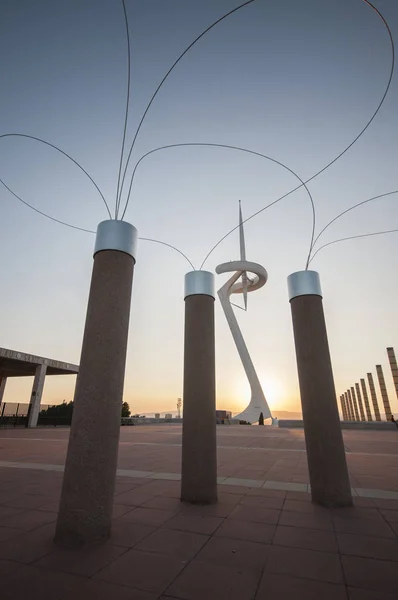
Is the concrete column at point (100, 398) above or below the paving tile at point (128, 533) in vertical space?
above

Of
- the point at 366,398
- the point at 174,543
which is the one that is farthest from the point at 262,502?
the point at 366,398

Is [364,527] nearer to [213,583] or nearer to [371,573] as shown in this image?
[371,573]

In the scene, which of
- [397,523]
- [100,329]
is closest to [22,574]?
[100,329]

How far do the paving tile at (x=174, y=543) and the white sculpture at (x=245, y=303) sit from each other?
128 ft

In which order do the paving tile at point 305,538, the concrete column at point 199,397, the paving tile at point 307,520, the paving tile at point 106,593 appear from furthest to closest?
the concrete column at point 199,397
the paving tile at point 307,520
the paving tile at point 305,538
the paving tile at point 106,593

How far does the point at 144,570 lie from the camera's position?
2955 mm

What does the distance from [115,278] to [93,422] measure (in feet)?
6.10

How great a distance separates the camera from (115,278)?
4398 millimetres

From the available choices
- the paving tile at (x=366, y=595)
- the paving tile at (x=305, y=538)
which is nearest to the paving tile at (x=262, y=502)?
the paving tile at (x=305, y=538)

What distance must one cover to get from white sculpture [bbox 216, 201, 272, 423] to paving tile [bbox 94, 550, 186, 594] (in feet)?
130

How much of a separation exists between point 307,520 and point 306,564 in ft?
4.66

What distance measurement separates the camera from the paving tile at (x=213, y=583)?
258 cm

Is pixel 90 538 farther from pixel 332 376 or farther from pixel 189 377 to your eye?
pixel 332 376

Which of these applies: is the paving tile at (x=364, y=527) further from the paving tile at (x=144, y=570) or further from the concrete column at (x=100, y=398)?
the concrete column at (x=100, y=398)
